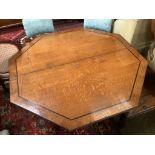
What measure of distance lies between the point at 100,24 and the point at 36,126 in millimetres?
1203

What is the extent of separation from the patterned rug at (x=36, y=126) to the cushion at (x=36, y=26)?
83cm

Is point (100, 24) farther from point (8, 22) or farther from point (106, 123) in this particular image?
point (8, 22)

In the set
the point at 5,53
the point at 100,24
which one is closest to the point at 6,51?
the point at 5,53

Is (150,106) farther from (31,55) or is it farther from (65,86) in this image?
(31,55)

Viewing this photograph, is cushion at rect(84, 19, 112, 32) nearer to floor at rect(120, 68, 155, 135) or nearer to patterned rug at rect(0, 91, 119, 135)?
floor at rect(120, 68, 155, 135)

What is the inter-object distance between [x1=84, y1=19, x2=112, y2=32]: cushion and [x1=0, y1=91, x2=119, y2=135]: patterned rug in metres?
0.94

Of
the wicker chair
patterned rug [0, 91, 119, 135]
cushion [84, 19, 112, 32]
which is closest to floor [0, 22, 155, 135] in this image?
patterned rug [0, 91, 119, 135]

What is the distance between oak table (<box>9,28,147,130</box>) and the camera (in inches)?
45.0

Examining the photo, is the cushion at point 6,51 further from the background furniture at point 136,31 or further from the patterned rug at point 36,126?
the background furniture at point 136,31

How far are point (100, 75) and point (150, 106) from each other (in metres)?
0.62

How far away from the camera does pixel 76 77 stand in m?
1.33
